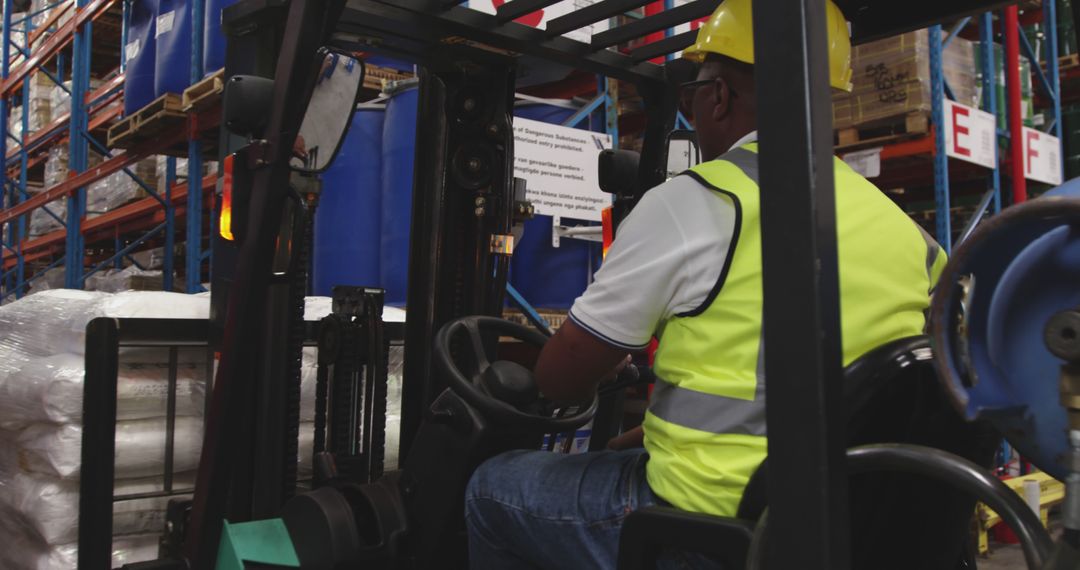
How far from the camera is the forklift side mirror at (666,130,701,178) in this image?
109 inches

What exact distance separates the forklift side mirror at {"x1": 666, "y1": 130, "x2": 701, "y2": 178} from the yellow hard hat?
0.99 metres

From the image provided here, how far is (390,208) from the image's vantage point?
504 cm

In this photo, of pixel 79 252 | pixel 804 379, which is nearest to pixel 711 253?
pixel 804 379

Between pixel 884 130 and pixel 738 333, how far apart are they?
17.9 ft

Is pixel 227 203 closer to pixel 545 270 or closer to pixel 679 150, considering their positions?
pixel 679 150

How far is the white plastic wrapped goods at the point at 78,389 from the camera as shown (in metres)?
2.50

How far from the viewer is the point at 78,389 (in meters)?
2.67

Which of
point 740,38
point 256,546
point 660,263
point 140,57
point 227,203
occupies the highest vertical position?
point 140,57

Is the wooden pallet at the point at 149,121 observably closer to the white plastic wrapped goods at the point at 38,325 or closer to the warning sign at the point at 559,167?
the warning sign at the point at 559,167

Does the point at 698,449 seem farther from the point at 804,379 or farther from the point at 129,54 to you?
the point at 129,54

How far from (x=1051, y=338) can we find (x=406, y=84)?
4553 mm

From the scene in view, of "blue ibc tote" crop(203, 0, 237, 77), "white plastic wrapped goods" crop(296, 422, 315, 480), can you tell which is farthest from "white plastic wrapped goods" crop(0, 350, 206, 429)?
"blue ibc tote" crop(203, 0, 237, 77)

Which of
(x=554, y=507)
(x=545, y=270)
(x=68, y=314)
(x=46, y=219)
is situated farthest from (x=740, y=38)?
(x=46, y=219)

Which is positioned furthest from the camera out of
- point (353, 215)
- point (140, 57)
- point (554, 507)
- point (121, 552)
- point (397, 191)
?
point (140, 57)
